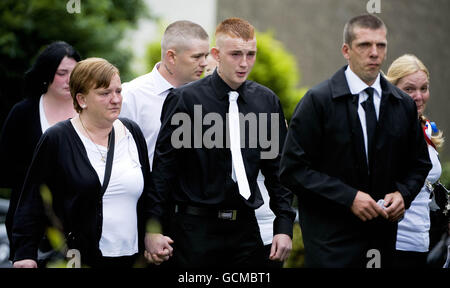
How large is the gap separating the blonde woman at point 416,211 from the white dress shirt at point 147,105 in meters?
1.87

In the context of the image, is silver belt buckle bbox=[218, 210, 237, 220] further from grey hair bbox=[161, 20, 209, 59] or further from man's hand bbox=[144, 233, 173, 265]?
grey hair bbox=[161, 20, 209, 59]

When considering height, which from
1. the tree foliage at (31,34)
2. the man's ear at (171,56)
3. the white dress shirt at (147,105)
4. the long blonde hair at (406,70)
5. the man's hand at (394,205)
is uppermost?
the tree foliage at (31,34)

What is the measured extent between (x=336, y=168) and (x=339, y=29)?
18.1m

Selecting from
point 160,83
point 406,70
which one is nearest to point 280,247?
point 160,83

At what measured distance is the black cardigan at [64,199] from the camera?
4473mm

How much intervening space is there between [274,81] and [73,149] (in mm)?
13617

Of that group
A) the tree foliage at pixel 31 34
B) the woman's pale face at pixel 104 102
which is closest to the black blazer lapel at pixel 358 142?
the woman's pale face at pixel 104 102

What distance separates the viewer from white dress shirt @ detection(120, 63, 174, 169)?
5566 millimetres

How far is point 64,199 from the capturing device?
451 centimetres

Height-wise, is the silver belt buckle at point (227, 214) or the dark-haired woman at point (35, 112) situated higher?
the dark-haired woman at point (35, 112)

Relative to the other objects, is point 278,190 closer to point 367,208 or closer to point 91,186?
point 367,208

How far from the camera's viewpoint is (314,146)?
14.2 ft

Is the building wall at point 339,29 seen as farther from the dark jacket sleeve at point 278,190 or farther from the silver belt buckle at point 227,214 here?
the silver belt buckle at point 227,214
